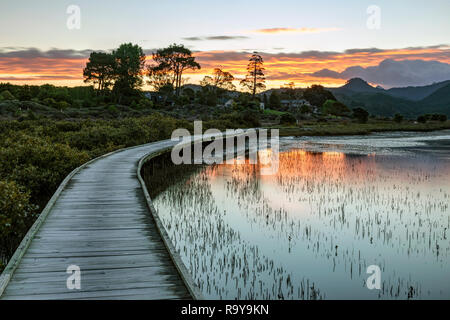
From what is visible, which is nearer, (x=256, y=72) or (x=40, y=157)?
(x=40, y=157)

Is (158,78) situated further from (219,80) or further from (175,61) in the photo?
(219,80)

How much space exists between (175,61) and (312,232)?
65958mm

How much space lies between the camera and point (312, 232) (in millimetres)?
8773

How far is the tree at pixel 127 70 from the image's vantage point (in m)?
62.3

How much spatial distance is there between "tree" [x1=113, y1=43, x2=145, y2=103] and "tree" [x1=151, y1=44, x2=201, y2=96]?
494 cm

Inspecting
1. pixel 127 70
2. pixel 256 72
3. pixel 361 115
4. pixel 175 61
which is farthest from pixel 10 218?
pixel 256 72

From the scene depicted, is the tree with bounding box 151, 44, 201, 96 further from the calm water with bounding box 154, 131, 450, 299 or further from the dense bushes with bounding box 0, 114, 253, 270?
the calm water with bounding box 154, 131, 450, 299

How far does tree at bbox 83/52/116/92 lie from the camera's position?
62219mm

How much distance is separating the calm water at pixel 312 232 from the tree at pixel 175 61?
2265 inches

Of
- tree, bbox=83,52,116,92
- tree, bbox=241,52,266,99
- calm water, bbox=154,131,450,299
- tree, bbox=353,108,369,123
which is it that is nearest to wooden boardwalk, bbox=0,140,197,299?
calm water, bbox=154,131,450,299

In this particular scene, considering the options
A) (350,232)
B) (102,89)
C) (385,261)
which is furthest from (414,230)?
(102,89)

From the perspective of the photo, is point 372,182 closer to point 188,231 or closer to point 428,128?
point 188,231
